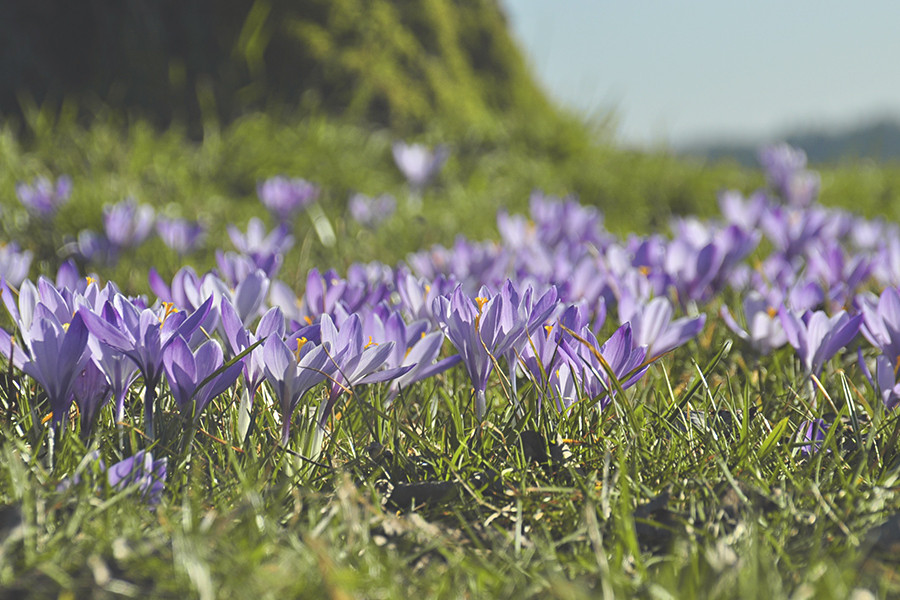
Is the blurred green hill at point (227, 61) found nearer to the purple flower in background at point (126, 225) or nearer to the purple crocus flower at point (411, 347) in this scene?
the purple flower in background at point (126, 225)

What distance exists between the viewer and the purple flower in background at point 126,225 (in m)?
3.02

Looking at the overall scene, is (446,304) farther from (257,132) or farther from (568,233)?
(257,132)

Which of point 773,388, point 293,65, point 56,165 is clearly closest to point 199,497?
point 773,388

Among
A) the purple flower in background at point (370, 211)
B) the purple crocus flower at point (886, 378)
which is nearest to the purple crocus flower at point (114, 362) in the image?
the purple crocus flower at point (886, 378)

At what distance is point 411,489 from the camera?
1465mm

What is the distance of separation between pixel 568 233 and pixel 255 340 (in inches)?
85.7

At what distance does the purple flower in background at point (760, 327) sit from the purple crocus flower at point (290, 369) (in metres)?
1.13

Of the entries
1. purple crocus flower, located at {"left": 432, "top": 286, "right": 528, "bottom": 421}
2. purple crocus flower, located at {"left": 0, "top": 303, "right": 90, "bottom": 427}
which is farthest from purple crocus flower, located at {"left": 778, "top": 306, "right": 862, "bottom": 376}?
purple crocus flower, located at {"left": 0, "top": 303, "right": 90, "bottom": 427}

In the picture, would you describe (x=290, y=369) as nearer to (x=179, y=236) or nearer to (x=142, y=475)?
(x=142, y=475)

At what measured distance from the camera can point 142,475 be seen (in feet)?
4.22

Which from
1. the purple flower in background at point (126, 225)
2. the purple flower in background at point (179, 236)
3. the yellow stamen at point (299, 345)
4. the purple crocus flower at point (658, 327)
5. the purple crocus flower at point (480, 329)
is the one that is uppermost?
the purple flower in background at point (126, 225)

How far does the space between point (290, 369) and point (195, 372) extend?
0.17 metres

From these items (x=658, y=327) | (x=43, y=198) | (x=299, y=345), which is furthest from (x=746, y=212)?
(x=43, y=198)

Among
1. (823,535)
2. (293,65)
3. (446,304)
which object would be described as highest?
(293,65)
